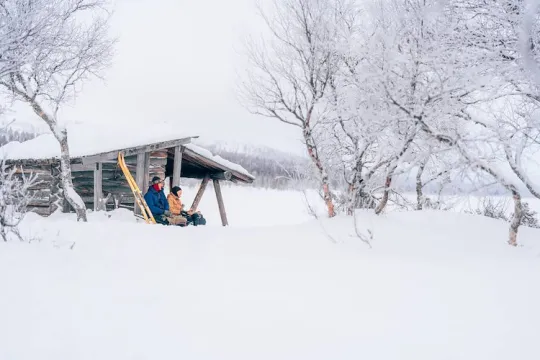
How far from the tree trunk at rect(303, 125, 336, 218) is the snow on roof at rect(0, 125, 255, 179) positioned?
12.6ft

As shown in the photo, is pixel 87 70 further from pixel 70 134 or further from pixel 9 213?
pixel 9 213

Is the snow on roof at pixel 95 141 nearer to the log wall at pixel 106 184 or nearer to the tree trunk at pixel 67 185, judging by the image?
the log wall at pixel 106 184

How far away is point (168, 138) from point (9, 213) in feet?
17.8

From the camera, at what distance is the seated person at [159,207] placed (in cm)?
884

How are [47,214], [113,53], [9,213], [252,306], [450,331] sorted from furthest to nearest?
1. [47,214]
2. [113,53]
3. [9,213]
4. [252,306]
5. [450,331]

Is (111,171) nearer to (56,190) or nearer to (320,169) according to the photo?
(56,190)

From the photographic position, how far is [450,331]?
9.07 feet

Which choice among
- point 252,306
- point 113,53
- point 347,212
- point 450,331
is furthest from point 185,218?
point 450,331

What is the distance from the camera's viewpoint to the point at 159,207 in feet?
29.5

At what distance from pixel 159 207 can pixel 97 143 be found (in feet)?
9.18

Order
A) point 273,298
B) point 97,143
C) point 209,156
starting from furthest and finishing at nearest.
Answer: point 209,156 → point 97,143 → point 273,298

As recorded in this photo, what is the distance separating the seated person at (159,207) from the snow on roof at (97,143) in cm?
Answer: 149

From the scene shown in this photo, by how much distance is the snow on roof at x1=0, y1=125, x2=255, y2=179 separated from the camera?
386 inches

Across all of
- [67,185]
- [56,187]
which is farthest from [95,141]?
[56,187]
